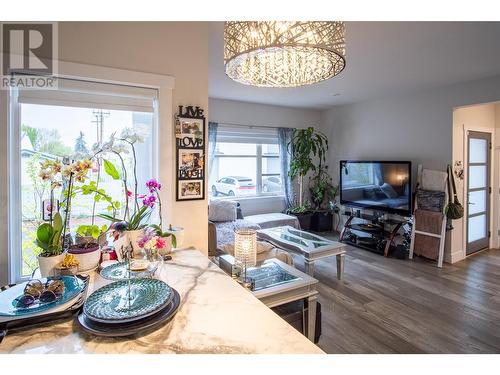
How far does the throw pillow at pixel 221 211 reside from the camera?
4.50 meters

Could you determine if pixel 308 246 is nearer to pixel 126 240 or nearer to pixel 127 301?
pixel 126 240

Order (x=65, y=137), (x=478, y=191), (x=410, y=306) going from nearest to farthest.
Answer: (x=65, y=137), (x=410, y=306), (x=478, y=191)

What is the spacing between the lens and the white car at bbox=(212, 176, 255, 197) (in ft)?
17.4

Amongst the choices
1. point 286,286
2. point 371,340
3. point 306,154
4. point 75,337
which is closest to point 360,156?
point 306,154

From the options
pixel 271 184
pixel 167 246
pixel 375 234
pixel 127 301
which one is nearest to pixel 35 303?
pixel 127 301

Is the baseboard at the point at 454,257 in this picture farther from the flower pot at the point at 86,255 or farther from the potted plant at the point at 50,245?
the potted plant at the point at 50,245

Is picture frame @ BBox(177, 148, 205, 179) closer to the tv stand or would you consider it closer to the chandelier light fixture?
the chandelier light fixture

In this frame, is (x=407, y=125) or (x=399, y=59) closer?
(x=399, y=59)

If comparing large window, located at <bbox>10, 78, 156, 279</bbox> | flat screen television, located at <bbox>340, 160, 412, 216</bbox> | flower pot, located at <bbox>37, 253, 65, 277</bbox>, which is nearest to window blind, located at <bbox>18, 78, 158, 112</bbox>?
large window, located at <bbox>10, 78, 156, 279</bbox>

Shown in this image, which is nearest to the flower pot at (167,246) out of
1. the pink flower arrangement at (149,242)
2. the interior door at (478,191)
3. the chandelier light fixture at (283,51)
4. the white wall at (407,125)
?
the pink flower arrangement at (149,242)

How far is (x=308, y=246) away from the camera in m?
3.18

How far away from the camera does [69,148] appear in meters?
1.88

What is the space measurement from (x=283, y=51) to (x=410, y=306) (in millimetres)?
2706
